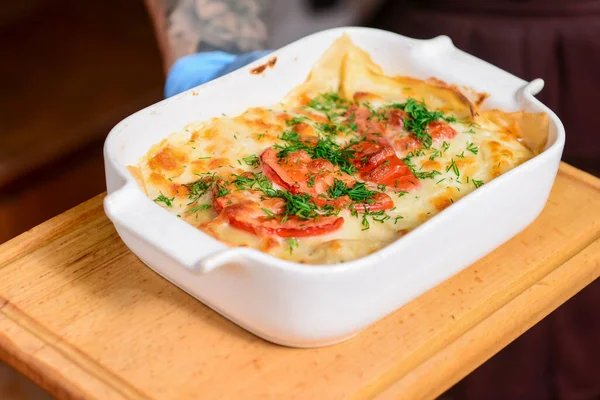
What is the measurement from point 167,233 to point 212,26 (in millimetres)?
1504

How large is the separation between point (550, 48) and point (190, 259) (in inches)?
53.6

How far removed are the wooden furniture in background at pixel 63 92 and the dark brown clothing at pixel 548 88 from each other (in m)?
1.57

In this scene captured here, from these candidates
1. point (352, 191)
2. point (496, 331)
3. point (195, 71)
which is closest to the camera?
point (496, 331)

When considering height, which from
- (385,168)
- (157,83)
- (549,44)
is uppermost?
(385,168)

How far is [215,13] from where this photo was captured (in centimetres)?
273

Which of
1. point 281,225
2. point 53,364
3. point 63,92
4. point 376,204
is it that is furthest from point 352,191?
point 63,92

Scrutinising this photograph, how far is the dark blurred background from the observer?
232cm

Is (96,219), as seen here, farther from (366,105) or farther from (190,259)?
(366,105)

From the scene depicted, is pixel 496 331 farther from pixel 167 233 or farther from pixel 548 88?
pixel 548 88

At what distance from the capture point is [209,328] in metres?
1.47

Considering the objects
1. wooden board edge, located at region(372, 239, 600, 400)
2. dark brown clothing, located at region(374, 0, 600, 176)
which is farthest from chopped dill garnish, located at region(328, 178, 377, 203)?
dark brown clothing, located at region(374, 0, 600, 176)

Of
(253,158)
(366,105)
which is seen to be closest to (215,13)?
(366,105)

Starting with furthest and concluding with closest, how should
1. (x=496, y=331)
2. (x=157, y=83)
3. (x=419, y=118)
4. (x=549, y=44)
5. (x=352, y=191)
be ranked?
(x=157, y=83)
(x=549, y=44)
(x=419, y=118)
(x=352, y=191)
(x=496, y=331)

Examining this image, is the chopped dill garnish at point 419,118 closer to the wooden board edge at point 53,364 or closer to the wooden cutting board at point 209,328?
the wooden cutting board at point 209,328
